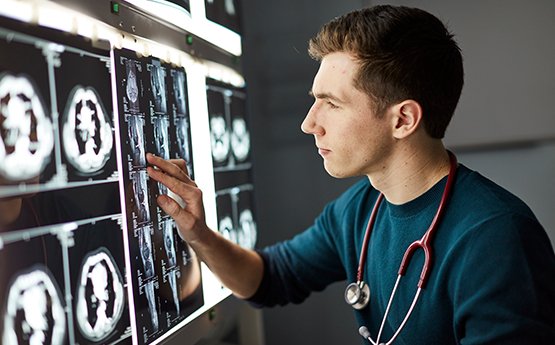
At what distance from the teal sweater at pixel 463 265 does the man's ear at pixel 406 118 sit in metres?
0.11

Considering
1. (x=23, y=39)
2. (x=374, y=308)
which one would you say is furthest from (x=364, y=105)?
(x=23, y=39)

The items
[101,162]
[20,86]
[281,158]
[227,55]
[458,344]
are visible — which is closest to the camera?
[20,86]

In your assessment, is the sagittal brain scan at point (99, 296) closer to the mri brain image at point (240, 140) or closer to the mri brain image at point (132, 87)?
the mri brain image at point (132, 87)

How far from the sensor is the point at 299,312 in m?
2.04

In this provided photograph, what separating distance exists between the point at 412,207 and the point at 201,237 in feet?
1.28

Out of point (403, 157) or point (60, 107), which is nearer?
point (60, 107)

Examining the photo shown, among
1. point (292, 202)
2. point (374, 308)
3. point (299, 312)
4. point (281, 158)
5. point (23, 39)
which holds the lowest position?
point (299, 312)

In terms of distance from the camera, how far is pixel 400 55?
126 cm

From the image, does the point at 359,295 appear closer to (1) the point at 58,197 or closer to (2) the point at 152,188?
(2) the point at 152,188

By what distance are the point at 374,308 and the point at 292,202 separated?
0.71 meters

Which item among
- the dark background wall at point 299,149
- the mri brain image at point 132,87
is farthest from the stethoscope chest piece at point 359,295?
the dark background wall at point 299,149

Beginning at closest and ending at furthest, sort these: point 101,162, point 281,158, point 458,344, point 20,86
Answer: point 20,86, point 101,162, point 458,344, point 281,158

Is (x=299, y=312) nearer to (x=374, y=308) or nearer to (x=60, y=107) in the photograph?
(x=374, y=308)

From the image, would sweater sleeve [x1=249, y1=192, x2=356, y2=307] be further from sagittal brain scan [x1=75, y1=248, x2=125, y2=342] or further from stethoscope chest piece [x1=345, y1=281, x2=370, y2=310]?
sagittal brain scan [x1=75, y1=248, x2=125, y2=342]
